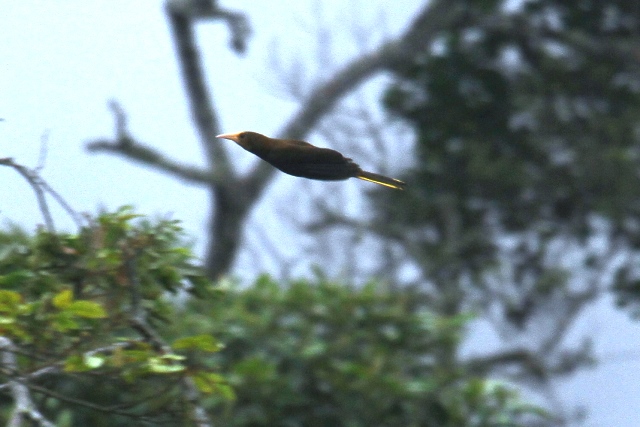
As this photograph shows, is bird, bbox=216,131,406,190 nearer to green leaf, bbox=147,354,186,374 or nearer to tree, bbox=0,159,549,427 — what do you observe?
green leaf, bbox=147,354,186,374

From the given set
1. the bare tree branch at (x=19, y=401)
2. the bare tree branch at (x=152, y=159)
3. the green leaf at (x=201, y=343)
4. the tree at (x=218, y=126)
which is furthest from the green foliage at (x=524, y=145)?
the bare tree branch at (x=19, y=401)

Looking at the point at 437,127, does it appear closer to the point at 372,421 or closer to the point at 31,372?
the point at 372,421

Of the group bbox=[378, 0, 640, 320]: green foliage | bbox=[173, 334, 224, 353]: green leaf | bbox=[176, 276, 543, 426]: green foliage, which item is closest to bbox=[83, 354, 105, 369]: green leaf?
bbox=[173, 334, 224, 353]: green leaf

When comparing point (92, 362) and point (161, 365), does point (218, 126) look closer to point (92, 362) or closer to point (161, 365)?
point (161, 365)

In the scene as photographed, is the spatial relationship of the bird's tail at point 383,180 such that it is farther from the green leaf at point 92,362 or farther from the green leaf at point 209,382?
the green leaf at point 209,382

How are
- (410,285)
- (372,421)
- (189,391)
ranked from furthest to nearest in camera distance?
(410,285), (372,421), (189,391)

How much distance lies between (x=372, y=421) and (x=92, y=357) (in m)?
2.37

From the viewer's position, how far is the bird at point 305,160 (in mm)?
1356

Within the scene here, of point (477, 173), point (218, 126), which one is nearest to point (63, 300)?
point (218, 126)

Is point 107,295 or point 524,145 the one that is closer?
point 107,295

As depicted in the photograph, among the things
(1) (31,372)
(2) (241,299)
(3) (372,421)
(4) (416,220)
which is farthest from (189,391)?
(4) (416,220)

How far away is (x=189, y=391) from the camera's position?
2.53 m

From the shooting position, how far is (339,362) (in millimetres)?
4480

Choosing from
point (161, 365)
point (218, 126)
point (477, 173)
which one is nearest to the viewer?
point (161, 365)
